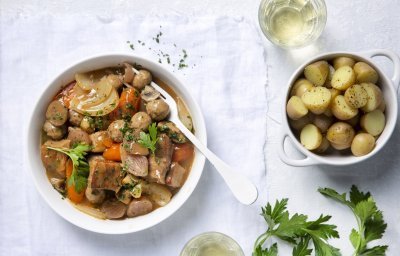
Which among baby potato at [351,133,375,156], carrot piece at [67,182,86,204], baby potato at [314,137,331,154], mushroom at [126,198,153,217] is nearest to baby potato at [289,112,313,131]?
→ baby potato at [314,137,331,154]

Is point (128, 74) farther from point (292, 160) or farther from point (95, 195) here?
point (292, 160)

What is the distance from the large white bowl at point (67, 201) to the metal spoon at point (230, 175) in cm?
4

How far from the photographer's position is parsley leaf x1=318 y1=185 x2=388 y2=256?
2395 millimetres

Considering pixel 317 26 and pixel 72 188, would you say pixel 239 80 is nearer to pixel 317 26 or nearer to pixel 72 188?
pixel 317 26

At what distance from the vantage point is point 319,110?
2.27 metres

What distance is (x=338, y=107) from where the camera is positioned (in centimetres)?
226

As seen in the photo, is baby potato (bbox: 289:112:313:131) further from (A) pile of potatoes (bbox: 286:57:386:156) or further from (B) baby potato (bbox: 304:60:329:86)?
(B) baby potato (bbox: 304:60:329:86)

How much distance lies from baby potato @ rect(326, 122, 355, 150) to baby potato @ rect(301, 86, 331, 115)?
91 millimetres

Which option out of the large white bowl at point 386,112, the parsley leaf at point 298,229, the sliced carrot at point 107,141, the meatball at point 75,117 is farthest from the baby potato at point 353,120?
the meatball at point 75,117

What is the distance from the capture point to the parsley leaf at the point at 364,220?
239 centimetres

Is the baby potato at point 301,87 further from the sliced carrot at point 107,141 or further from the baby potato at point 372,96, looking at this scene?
the sliced carrot at point 107,141

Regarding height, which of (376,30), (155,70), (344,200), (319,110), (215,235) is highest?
(376,30)

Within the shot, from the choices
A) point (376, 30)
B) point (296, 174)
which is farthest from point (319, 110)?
point (376, 30)

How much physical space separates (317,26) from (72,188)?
4.24 ft
